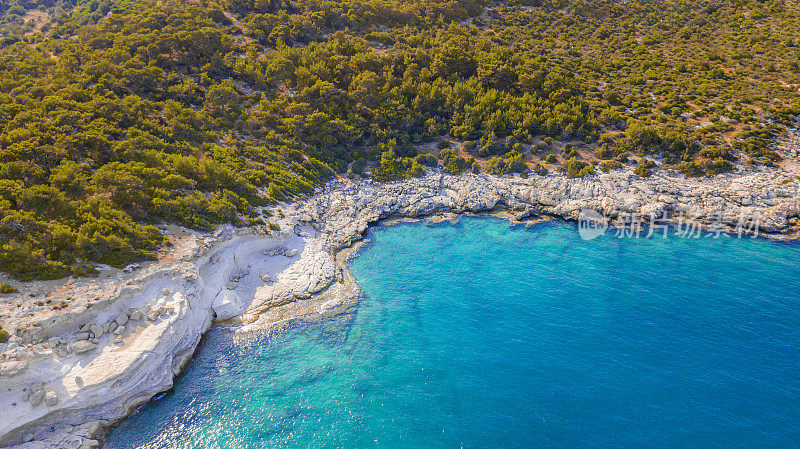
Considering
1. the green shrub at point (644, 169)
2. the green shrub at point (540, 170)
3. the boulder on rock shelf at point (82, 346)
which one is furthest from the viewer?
the green shrub at point (540, 170)

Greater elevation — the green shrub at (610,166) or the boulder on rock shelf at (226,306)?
the green shrub at (610,166)

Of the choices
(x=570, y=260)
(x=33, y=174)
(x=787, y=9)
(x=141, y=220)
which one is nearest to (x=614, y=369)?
(x=570, y=260)

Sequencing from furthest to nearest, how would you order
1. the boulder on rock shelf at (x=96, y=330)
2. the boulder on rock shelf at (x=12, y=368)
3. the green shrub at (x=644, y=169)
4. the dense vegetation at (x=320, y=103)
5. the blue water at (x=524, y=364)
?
the green shrub at (x=644, y=169) < the dense vegetation at (x=320, y=103) < the boulder on rock shelf at (x=96, y=330) < the blue water at (x=524, y=364) < the boulder on rock shelf at (x=12, y=368)

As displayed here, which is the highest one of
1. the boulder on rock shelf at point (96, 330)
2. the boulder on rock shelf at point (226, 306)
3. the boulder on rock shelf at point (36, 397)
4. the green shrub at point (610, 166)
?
the green shrub at point (610, 166)

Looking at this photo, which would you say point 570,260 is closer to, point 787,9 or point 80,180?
point 80,180

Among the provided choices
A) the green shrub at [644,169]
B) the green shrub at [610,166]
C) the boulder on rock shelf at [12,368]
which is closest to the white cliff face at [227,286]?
the boulder on rock shelf at [12,368]

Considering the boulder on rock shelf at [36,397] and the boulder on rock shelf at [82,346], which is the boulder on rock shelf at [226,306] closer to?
the boulder on rock shelf at [82,346]

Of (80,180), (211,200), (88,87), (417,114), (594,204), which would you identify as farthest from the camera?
(417,114)
